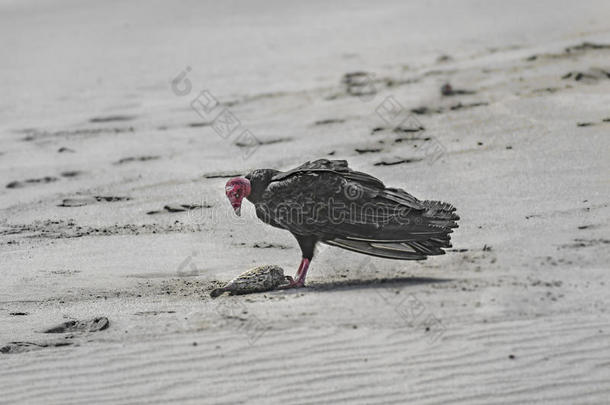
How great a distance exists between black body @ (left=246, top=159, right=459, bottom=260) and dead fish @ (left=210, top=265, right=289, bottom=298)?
1.22 feet

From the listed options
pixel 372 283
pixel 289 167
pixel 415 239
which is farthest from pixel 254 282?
pixel 289 167

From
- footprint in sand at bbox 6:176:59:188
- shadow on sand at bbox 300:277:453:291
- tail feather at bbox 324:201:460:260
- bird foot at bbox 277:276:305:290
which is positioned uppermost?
footprint in sand at bbox 6:176:59:188

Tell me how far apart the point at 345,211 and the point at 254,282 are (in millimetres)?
840

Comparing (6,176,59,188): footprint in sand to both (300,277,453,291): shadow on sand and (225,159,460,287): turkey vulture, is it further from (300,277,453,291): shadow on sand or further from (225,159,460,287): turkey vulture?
(300,277,453,291): shadow on sand

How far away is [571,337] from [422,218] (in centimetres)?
124

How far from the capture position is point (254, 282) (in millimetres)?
6574

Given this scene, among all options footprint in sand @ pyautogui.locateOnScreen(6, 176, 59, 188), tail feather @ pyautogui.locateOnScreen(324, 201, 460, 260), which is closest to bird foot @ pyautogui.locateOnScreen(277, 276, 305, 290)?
tail feather @ pyautogui.locateOnScreen(324, 201, 460, 260)

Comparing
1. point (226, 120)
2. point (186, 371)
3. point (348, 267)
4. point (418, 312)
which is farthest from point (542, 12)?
point (186, 371)

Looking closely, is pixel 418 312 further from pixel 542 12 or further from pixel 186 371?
pixel 542 12

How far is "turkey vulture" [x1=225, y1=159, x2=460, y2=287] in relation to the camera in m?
6.27

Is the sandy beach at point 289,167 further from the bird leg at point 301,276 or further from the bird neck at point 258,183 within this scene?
the bird neck at point 258,183

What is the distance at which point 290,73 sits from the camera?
13.0m

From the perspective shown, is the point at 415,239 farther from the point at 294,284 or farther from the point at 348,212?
the point at 294,284

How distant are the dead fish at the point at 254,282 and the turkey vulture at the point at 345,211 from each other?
14.0 inches
